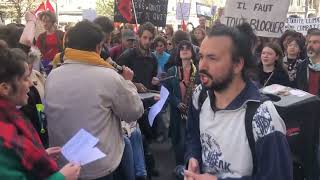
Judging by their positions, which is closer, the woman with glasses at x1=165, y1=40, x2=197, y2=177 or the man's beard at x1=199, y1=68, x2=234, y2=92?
the man's beard at x1=199, y1=68, x2=234, y2=92

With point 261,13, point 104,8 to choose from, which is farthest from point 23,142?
point 104,8

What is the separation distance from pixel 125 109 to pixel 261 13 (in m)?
3.28

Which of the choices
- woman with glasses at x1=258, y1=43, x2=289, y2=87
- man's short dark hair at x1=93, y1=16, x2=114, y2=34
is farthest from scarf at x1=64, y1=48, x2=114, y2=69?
woman with glasses at x1=258, y1=43, x2=289, y2=87

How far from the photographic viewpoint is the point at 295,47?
21.9 feet

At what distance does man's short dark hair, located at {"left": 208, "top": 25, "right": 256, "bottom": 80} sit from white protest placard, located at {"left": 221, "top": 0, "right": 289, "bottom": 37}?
3.61 m

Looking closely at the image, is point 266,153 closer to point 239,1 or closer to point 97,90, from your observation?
point 97,90

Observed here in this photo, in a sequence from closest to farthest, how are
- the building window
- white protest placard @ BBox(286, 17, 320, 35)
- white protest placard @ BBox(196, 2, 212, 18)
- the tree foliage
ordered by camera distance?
1. white protest placard @ BBox(286, 17, 320, 35)
2. white protest placard @ BBox(196, 2, 212, 18)
3. the tree foliage
4. the building window

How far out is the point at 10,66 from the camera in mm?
2322

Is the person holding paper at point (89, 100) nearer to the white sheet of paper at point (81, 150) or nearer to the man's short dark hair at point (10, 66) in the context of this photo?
the white sheet of paper at point (81, 150)

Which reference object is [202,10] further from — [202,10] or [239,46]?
[239,46]

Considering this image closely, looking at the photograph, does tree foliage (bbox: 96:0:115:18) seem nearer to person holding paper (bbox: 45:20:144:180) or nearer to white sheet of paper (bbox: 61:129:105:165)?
person holding paper (bbox: 45:20:144:180)

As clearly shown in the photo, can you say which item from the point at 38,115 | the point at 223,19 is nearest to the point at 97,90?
the point at 38,115

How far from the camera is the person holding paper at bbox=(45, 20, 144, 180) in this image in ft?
10.2

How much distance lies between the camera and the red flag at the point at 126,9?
9.22 meters
